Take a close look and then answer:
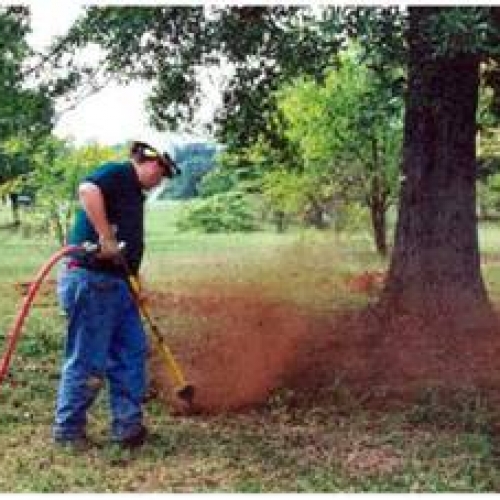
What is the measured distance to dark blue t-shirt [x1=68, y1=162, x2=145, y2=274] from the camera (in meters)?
6.32

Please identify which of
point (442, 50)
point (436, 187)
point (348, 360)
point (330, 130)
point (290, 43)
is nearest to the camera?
point (442, 50)

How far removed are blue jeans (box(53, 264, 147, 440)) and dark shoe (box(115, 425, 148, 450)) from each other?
0.07ft

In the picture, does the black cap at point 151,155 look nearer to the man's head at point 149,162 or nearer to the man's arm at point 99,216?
the man's head at point 149,162

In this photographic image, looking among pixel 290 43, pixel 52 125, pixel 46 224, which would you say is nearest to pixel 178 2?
pixel 290 43

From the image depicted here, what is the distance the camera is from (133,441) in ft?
20.9

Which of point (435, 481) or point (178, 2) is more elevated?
point (178, 2)

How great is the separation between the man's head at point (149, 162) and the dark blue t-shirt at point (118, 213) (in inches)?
1.7

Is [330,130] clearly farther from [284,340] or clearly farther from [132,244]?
[132,244]

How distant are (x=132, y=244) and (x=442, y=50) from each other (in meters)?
1.85

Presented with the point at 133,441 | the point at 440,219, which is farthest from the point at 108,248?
the point at 440,219

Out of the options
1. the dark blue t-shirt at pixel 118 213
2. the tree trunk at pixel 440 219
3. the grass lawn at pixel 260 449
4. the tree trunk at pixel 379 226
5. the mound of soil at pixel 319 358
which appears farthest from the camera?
the tree trunk at pixel 379 226

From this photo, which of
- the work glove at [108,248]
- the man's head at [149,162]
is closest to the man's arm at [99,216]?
the work glove at [108,248]

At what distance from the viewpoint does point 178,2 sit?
26.7 feet

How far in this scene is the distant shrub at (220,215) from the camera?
12969 mm
